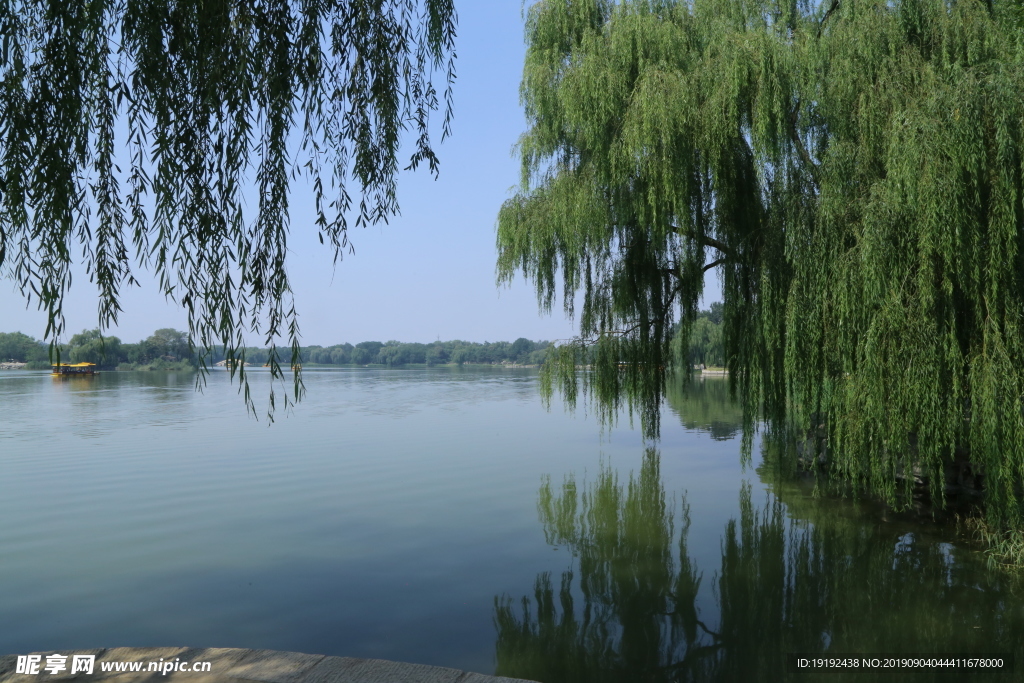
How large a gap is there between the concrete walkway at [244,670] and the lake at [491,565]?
164 cm

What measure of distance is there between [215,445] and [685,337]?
806cm

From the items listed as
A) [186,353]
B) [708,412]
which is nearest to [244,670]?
[186,353]

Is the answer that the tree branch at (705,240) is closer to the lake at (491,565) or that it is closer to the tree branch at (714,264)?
the tree branch at (714,264)

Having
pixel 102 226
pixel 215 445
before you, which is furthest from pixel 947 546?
pixel 215 445

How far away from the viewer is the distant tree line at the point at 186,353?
9.30 ft

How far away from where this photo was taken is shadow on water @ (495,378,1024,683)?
164 inches

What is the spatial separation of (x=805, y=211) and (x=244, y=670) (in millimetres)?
5607

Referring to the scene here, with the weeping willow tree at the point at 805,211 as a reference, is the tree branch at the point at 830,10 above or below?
above

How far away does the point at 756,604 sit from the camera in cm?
507

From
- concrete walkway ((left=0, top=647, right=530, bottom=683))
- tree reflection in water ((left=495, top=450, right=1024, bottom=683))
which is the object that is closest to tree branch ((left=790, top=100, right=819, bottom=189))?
tree reflection in water ((left=495, top=450, right=1024, bottom=683))

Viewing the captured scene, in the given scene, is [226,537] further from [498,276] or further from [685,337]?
[685,337]

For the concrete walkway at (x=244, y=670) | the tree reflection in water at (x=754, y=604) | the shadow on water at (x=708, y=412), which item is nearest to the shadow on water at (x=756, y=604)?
the tree reflection in water at (x=754, y=604)

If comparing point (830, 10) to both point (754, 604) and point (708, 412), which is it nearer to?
point (754, 604)

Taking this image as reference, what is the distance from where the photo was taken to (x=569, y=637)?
4.50 m
